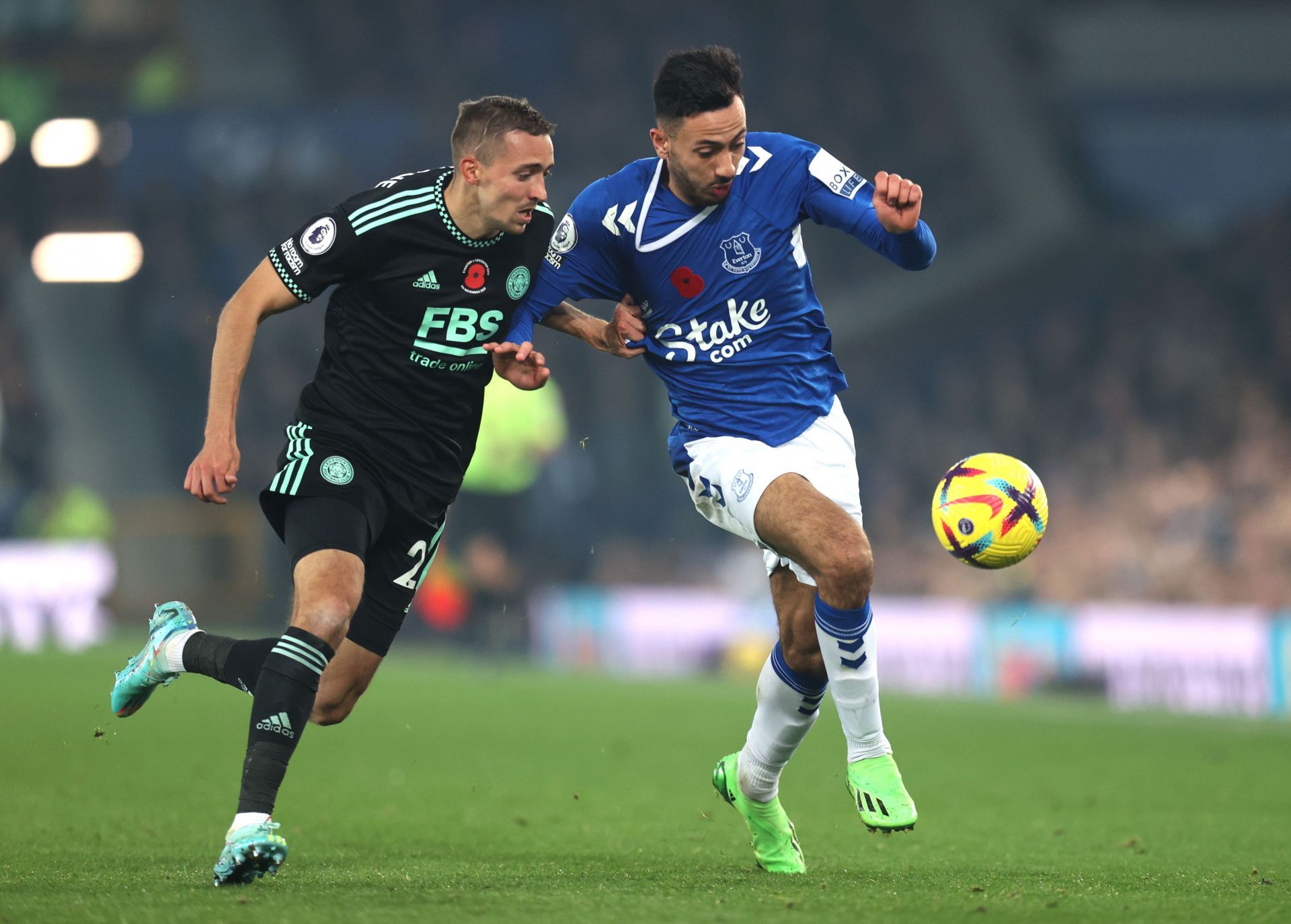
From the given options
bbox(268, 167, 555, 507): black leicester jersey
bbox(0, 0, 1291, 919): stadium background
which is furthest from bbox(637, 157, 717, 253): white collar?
bbox(0, 0, 1291, 919): stadium background

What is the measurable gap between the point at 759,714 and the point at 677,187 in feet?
5.61

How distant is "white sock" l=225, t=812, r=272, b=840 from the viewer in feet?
14.3

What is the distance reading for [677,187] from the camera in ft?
17.7

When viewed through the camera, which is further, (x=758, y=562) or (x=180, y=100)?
(x=180, y=100)

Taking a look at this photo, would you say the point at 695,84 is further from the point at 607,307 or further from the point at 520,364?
the point at 607,307

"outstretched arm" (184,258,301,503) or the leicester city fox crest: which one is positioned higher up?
the leicester city fox crest

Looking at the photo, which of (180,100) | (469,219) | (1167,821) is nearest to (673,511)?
(180,100)

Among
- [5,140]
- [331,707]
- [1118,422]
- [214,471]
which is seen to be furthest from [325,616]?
[5,140]

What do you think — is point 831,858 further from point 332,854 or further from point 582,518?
point 582,518

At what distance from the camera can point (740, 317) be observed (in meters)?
5.40

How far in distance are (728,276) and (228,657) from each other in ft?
6.37

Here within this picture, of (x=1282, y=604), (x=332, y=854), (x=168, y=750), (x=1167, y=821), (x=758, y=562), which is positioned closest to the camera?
(x=332, y=854)

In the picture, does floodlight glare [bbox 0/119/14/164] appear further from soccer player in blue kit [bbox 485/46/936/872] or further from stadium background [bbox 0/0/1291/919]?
soccer player in blue kit [bbox 485/46/936/872]

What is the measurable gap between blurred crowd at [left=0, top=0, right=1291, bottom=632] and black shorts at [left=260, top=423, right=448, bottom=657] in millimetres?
9930
